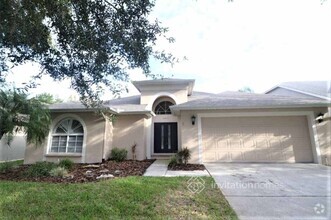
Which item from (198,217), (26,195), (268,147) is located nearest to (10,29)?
(26,195)

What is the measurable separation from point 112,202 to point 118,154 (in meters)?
7.85

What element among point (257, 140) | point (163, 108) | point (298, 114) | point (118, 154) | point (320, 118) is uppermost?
point (163, 108)

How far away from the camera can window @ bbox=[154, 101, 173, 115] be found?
1545cm

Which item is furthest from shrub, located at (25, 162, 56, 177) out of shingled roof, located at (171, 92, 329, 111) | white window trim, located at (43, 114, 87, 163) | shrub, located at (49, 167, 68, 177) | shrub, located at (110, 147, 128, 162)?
shingled roof, located at (171, 92, 329, 111)

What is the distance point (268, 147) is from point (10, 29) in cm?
1121

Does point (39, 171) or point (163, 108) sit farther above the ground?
point (163, 108)

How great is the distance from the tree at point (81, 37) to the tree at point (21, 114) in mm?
2838

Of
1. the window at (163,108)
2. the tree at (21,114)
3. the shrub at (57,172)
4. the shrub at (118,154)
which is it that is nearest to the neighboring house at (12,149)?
the tree at (21,114)

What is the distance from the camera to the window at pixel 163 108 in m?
15.4

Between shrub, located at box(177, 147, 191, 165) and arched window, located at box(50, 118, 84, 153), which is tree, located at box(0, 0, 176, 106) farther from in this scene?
arched window, located at box(50, 118, 84, 153)

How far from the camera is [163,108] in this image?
51.3ft

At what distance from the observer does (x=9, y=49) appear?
5652mm

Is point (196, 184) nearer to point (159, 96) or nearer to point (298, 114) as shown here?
point (298, 114)

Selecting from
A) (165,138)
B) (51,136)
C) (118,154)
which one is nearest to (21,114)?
(51,136)
